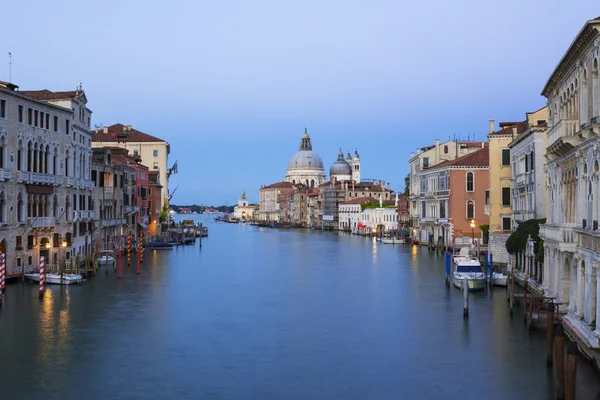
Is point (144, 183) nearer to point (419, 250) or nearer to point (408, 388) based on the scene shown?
point (419, 250)

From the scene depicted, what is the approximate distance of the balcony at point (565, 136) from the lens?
15.3 m

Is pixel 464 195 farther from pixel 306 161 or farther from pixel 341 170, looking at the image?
pixel 306 161

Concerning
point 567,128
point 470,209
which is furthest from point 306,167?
point 567,128

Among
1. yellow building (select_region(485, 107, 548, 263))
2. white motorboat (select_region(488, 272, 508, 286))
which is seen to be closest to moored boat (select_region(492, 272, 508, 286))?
white motorboat (select_region(488, 272, 508, 286))

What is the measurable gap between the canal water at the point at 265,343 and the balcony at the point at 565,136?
426 cm

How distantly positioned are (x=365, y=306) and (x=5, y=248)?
11933 mm

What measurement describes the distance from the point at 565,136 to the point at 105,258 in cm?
2493

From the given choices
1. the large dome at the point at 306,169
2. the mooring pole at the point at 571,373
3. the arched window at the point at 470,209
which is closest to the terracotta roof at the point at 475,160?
the arched window at the point at 470,209

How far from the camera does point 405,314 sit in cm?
2192

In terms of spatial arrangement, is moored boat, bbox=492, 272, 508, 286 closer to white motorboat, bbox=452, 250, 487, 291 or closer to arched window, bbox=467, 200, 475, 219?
white motorboat, bbox=452, 250, 487, 291

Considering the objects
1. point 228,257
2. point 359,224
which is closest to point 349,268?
point 228,257

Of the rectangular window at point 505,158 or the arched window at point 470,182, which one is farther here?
the arched window at point 470,182

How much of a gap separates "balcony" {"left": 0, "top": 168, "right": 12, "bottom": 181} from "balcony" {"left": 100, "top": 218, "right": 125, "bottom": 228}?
1250 cm

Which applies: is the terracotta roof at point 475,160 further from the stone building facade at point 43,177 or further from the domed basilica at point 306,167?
the domed basilica at point 306,167
